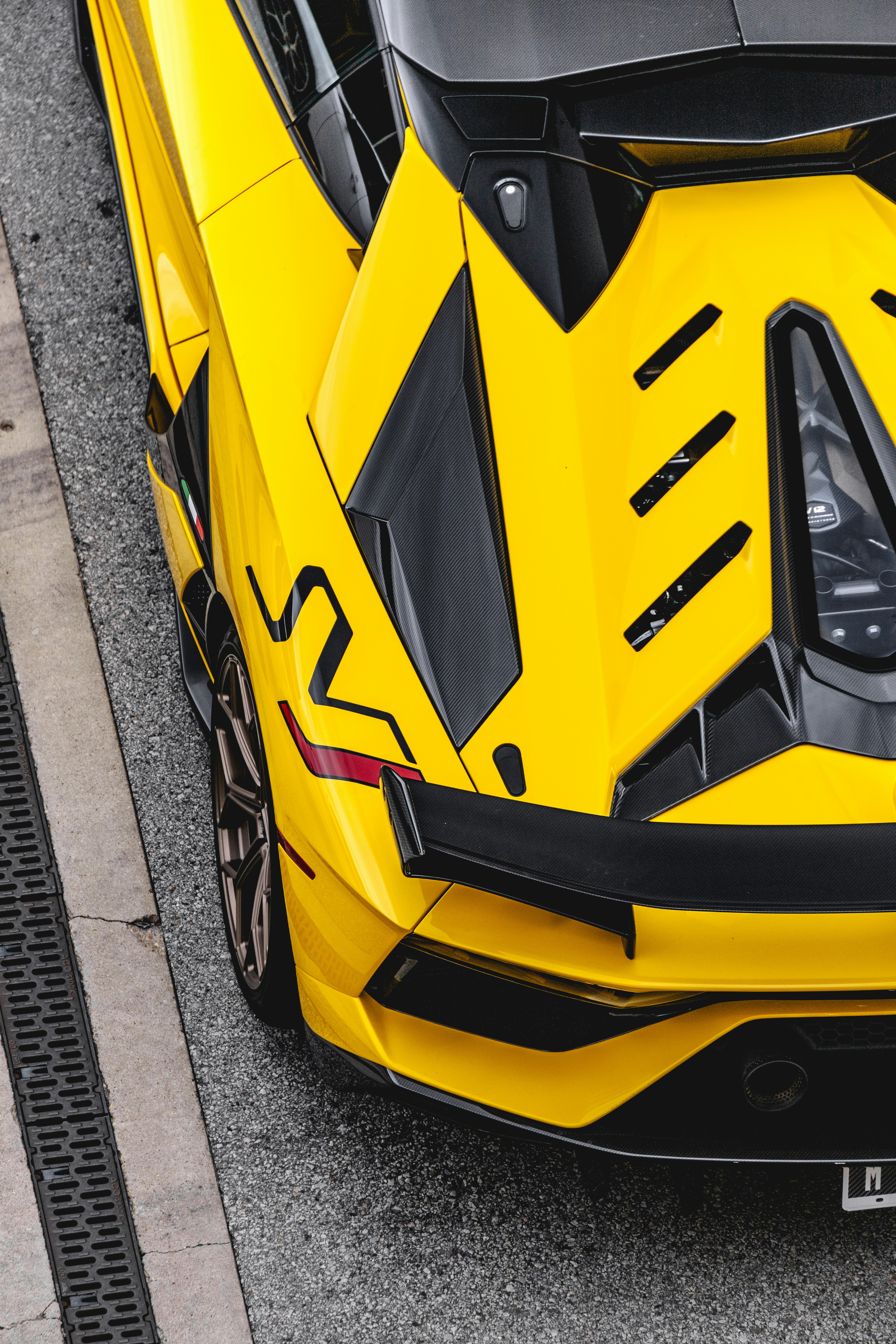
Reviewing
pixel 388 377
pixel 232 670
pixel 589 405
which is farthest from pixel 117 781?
pixel 589 405

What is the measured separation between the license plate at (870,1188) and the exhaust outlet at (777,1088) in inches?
14.4

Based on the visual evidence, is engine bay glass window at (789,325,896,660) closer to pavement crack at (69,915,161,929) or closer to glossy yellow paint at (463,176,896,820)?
glossy yellow paint at (463,176,896,820)

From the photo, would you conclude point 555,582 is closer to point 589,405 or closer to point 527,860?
point 589,405

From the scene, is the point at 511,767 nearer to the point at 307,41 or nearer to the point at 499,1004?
the point at 499,1004

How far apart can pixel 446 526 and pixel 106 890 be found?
1399mm

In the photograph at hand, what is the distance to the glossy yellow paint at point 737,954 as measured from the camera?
1766mm

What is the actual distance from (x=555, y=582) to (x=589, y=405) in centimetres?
33

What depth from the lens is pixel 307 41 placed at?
7.49 feet

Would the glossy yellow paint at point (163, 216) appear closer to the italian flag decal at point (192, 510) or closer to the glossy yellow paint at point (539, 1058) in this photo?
the italian flag decal at point (192, 510)

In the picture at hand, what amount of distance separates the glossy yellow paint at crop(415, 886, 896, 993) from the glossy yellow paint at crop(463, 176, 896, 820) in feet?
0.73

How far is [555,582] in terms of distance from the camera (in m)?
1.93

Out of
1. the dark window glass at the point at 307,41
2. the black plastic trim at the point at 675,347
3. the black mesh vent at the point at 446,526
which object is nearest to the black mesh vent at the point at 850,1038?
the black mesh vent at the point at 446,526

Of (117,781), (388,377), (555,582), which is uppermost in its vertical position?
(388,377)

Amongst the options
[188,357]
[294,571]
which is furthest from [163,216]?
[294,571]
